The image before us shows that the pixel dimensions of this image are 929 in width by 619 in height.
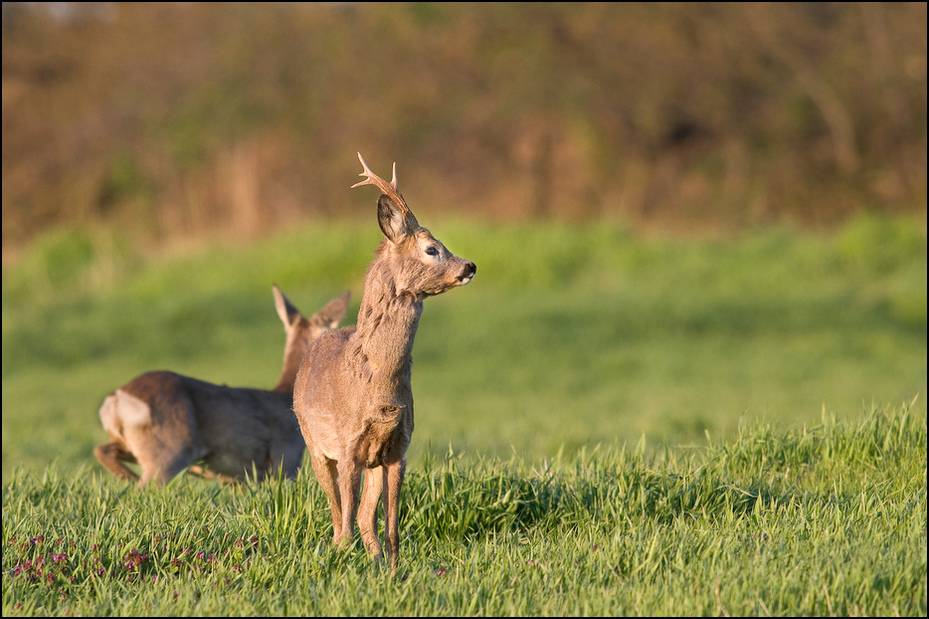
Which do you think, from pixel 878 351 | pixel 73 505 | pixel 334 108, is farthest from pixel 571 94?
pixel 73 505

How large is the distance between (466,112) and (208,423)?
18.4 meters

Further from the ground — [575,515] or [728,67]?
[728,67]

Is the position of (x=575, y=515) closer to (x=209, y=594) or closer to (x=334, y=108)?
(x=209, y=594)

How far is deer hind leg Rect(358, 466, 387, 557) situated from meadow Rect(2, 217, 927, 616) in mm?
82

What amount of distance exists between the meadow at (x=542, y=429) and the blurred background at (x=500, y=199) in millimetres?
86

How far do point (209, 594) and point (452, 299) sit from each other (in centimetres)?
1379

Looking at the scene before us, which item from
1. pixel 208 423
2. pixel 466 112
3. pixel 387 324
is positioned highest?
pixel 466 112

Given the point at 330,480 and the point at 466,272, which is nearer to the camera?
the point at 466,272

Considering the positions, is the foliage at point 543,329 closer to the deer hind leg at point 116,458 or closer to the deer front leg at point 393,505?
the deer hind leg at point 116,458

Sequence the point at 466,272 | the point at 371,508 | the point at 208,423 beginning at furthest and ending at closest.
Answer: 1. the point at 208,423
2. the point at 371,508
3. the point at 466,272

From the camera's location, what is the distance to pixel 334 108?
26047 millimetres

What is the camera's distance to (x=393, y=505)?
4.02m

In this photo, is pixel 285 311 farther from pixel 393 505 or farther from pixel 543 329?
pixel 543 329

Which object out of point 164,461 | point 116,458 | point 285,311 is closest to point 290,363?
point 285,311
